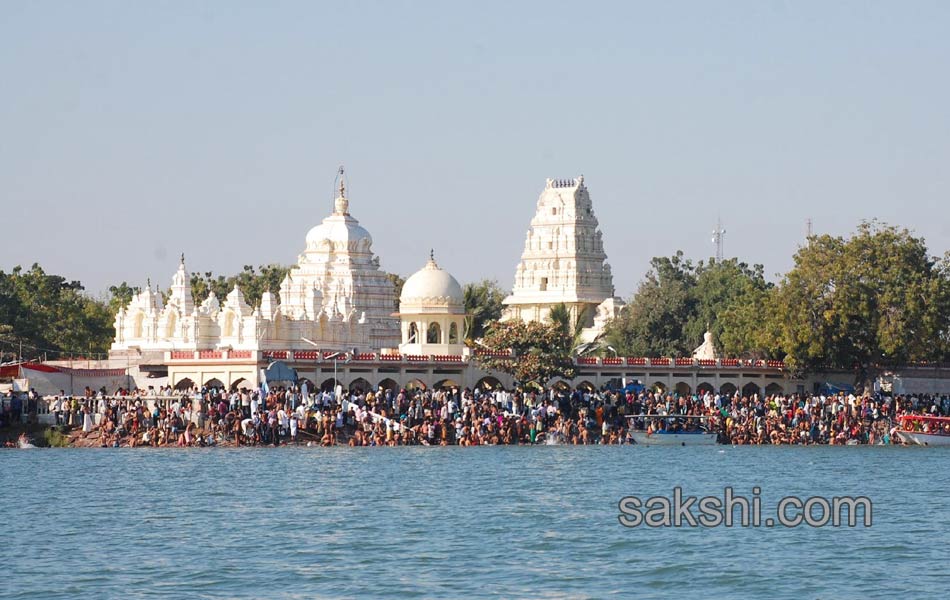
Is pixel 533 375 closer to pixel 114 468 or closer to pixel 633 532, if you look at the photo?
pixel 114 468

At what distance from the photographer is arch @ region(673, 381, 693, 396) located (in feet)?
254

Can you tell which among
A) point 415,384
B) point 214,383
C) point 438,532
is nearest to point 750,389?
point 415,384

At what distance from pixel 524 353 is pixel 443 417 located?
39.0 feet

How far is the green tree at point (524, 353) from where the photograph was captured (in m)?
71.0

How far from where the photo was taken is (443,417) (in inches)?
2367

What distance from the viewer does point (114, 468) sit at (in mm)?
49812

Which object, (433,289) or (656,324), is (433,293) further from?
(656,324)

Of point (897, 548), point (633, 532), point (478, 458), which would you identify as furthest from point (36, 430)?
point (897, 548)

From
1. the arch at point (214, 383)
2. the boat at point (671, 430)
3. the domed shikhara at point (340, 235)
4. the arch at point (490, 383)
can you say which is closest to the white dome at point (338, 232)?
the domed shikhara at point (340, 235)

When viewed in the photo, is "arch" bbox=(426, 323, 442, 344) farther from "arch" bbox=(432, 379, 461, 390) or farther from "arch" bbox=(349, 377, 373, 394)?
"arch" bbox=(349, 377, 373, 394)

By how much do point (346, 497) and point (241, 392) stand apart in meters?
19.9

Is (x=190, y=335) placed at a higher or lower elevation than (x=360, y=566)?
higher

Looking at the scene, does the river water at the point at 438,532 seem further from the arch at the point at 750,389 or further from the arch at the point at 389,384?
the arch at the point at 750,389

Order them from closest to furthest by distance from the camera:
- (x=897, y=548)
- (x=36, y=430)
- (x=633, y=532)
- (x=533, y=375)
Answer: (x=897, y=548)
(x=633, y=532)
(x=36, y=430)
(x=533, y=375)
